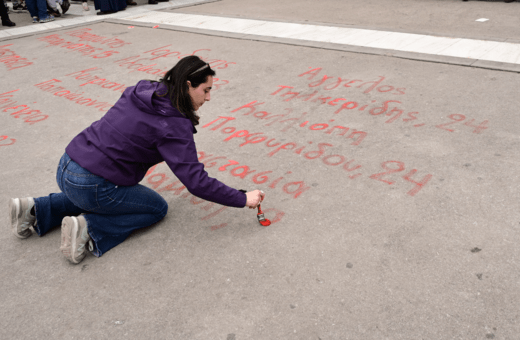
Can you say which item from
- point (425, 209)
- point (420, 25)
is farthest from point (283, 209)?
point (420, 25)

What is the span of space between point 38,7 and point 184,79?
10.5m

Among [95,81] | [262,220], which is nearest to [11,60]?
[95,81]

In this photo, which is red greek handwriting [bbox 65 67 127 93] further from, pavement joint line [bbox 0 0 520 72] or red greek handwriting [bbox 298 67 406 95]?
pavement joint line [bbox 0 0 520 72]

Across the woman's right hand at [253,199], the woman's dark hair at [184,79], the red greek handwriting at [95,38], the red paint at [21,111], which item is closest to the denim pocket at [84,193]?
the woman's dark hair at [184,79]

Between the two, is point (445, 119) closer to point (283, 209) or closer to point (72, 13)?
point (283, 209)

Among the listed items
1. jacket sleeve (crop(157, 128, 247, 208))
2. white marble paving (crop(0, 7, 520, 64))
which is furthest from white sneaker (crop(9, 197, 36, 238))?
white marble paving (crop(0, 7, 520, 64))

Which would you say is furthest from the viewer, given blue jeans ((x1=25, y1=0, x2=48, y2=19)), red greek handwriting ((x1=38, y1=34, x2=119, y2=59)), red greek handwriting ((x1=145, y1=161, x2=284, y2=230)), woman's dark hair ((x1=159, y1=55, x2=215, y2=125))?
blue jeans ((x1=25, y1=0, x2=48, y2=19))

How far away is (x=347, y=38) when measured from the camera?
274 inches

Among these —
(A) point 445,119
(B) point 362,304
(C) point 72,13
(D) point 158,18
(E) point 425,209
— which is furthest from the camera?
(C) point 72,13

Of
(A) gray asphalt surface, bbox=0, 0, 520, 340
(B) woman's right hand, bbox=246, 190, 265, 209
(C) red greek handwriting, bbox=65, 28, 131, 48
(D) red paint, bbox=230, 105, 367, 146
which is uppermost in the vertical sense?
(C) red greek handwriting, bbox=65, 28, 131, 48

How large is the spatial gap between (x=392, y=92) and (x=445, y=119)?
0.84m

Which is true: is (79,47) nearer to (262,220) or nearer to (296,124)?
(296,124)

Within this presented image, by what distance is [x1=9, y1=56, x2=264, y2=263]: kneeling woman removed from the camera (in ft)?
7.82

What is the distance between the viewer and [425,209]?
2840 millimetres
